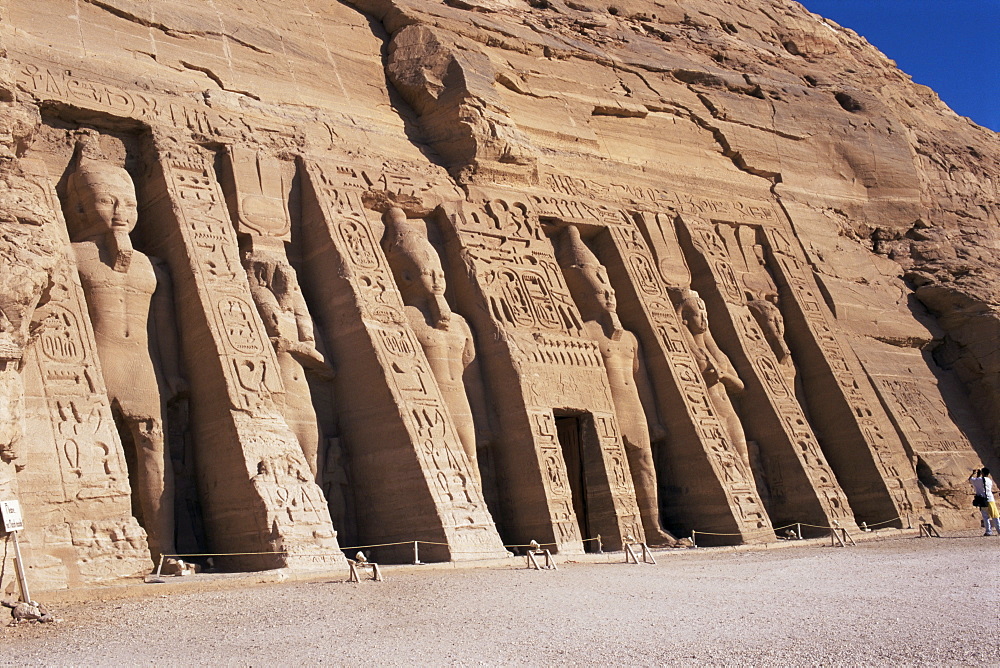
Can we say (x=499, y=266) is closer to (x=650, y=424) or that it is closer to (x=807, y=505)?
(x=650, y=424)

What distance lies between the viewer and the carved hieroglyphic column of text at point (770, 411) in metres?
15.6

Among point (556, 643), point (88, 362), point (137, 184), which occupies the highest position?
point (137, 184)

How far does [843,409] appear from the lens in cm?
1684

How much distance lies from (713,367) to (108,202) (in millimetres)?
9116

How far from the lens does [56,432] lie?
9172mm

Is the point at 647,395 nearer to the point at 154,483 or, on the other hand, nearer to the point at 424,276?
the point at 424,276

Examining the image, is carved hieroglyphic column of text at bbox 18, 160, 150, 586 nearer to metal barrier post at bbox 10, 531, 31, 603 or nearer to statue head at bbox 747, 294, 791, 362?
metal barrier post at bbox 10, 531, 31, 603

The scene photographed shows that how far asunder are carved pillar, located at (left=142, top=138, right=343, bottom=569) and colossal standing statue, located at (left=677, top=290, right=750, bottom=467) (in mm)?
7415

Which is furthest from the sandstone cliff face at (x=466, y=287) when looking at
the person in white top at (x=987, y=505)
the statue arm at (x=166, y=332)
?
the person in white top at (x=987, y=505)

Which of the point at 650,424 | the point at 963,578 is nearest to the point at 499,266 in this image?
the point at 650,424

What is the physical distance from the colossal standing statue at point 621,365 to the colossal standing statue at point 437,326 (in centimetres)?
219

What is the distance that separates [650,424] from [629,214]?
12.3 feet

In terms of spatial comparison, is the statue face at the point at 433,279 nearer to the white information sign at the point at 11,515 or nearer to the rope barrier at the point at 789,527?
the rope barrier at the point at 789,527

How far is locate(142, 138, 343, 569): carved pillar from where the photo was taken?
10.0 m
